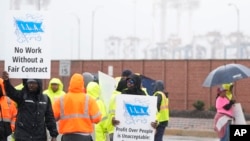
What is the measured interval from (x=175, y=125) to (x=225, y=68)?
1640 cm

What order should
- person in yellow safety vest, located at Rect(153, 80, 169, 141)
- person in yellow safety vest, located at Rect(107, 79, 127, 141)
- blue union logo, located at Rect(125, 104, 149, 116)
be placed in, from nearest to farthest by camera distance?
blue union logo, located at Rect(125, 104, 149, 116) → person in yellow safety vest, located at Rect(107, 79, 127, 141) → person in yellow safety vest, located at Rect(153, 80, 169, 141)

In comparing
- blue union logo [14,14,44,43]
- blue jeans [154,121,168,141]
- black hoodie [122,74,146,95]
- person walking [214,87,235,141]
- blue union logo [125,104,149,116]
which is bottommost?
blue jeans [154,121,168,141]

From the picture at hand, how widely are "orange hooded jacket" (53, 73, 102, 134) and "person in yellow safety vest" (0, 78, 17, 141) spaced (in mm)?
1139

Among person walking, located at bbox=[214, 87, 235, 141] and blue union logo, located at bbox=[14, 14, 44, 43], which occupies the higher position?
blue union logo, located at bbox=[14, 14, 44, 43]

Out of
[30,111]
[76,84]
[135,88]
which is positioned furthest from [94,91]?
[30,111]

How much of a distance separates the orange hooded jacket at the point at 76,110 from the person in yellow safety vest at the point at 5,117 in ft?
3.74

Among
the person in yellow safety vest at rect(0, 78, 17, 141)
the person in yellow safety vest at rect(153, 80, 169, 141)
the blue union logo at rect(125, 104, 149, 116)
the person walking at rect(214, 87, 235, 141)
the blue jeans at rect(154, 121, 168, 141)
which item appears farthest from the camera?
the blue jeans at rect(154, 121, 168, 141)

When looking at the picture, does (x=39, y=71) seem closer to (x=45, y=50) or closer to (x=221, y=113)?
(x=45, y=50)

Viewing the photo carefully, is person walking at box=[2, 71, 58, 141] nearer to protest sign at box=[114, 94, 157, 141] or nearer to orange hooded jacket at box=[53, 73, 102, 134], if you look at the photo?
orange hooded jacket at box=[53, 73, 102, 134]

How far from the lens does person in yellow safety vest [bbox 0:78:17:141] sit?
938cm

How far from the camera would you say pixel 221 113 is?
39.2 feet

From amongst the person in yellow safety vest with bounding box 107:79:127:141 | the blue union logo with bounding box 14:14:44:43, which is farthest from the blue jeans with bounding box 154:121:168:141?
the blue union logo with bounding box 14:14:44:43

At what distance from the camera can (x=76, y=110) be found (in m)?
8.58

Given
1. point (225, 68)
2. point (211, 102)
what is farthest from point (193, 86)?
point (225, 68)
